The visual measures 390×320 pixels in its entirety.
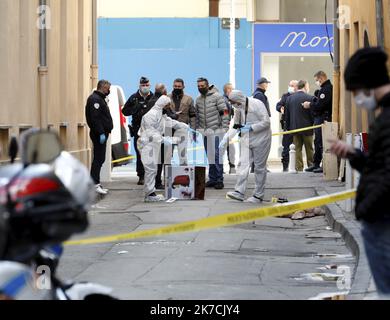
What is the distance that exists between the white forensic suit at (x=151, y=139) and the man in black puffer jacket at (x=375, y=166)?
47.2 ft

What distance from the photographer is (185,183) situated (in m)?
21.7

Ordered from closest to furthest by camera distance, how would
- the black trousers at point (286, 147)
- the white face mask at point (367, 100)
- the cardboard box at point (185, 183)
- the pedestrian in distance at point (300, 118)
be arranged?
the white face mask at point (367, 100) < the cardboard box at point (185, 183) < the pedestrian in distance at point (300, 118) < the black trousers at point (286, 147)

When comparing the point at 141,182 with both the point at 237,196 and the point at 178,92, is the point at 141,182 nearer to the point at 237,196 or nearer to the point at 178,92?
the point at 178,92

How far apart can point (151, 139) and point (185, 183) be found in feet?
3.10

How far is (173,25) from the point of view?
131ft

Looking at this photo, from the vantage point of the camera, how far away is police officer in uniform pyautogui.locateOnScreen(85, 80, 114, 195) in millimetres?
22797

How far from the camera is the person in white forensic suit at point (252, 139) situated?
21109mm

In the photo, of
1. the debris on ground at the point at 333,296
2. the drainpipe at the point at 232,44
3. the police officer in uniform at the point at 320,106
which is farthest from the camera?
the drainpipe at the point at 232,44

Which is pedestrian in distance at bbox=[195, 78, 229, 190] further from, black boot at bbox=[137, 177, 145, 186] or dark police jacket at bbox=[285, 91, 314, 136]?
dark police jacket at bbox=[285, 91, 314, 136]

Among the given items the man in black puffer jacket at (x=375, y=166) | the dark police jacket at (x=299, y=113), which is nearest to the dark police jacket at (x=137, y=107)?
the dark police jacket at (x=299, y=113)

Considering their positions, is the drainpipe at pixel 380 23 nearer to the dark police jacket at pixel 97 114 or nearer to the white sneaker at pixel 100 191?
the dark police jacket at pixel 97 114

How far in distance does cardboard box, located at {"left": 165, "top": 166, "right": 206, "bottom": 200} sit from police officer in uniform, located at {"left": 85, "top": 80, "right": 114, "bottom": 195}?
1.68 meters

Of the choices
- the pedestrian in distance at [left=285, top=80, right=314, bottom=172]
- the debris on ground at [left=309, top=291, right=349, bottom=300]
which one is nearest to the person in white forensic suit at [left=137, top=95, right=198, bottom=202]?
the pedestrian in distance at [left=285, top=80, right=314, bottom=172]
